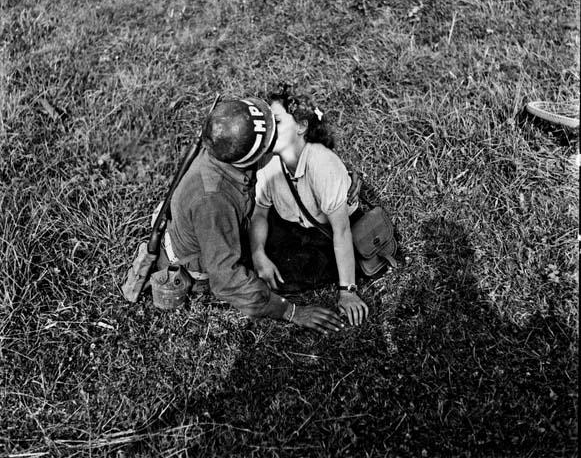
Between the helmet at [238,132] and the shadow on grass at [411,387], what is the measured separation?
1277 millimetres

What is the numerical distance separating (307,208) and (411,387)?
1105 millimetres

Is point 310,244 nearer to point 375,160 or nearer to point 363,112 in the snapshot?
point 375,160

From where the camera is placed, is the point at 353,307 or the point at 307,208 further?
the point at 353,307

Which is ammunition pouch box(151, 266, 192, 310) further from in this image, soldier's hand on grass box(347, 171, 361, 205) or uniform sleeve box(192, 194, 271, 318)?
soldier's hand on grass box(347, 171, 361, 205)

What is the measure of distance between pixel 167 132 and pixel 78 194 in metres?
0.86

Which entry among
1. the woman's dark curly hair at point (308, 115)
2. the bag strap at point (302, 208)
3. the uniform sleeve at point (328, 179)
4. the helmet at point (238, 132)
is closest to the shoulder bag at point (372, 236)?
the bag strap at point (302, 208)

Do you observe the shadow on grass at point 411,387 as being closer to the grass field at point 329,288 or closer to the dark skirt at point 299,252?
the grass field at point 329,288

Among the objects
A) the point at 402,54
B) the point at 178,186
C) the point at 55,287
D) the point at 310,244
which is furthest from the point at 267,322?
the point at 402,54

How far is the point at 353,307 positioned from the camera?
3.42 metres

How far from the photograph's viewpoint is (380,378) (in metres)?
3.24

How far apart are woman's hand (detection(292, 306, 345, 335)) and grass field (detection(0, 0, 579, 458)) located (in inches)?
3.7

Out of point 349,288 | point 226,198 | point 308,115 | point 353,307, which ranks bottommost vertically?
point 353,307

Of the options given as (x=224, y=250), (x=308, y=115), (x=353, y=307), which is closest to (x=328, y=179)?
(x=308, y=115)

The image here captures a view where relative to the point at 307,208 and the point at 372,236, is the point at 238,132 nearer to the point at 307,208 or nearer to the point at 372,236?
the point at 307,208
